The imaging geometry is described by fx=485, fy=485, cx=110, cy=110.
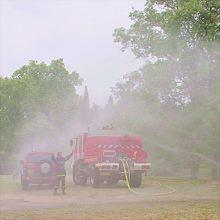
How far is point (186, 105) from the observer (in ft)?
82.2

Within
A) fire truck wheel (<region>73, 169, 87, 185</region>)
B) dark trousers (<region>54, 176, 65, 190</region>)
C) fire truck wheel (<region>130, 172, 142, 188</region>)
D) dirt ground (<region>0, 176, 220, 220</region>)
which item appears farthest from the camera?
fire truck wheel (<region>73, 169, 87, 185</region>)

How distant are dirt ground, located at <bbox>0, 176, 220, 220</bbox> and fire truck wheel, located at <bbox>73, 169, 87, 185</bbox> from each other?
2.83m

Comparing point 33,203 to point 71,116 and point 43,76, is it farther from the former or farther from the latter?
point 43,76

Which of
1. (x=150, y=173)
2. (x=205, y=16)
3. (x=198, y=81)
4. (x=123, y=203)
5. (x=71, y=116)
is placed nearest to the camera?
(x=205, y=16)

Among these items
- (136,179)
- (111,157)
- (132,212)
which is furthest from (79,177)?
(132,212)

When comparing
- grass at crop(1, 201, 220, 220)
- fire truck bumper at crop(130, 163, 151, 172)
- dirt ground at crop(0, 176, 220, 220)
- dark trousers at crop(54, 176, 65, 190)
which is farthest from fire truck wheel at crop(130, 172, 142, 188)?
grass at crop(1, 201, 220, 220)

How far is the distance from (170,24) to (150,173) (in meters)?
20.7

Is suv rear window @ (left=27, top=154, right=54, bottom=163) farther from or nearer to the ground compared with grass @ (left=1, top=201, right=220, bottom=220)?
farther from the ground

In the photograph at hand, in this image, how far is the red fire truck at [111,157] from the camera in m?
18.9

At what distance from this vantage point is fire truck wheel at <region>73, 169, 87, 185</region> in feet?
68.6

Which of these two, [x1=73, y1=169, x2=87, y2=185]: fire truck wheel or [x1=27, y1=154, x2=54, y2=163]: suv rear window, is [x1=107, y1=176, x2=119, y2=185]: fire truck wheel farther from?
[x1=27, y1=154, x2=54, y2=163]: suv rear window

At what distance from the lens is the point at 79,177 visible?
69.4 ft

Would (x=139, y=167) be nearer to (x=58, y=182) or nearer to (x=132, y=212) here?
(x=58, y=182)

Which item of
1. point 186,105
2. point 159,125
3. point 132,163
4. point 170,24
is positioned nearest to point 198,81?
point 186,105
